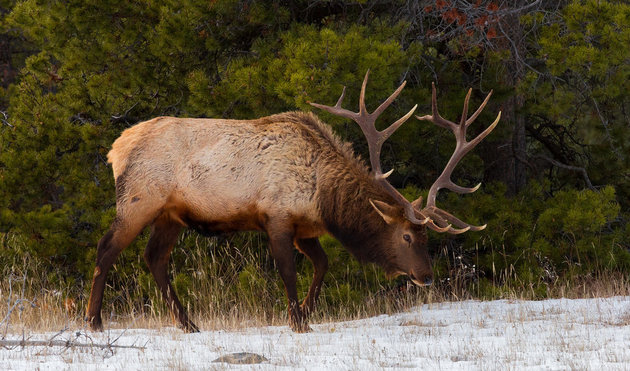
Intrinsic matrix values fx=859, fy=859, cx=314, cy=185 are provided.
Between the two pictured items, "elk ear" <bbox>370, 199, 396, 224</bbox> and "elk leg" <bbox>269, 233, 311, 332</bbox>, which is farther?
"elk ear" <bbox>370, 199, 396, 224</bbox>

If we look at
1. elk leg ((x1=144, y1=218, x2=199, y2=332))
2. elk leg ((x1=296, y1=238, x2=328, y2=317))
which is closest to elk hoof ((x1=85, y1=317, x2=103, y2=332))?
elk leg ((x1=144, y1=218, x2=199, y2=332))

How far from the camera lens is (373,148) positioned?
738 centimetres

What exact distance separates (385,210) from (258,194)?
1104mm

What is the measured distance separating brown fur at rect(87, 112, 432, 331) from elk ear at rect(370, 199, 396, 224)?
0.05ft

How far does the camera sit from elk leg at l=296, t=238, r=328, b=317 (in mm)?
7642

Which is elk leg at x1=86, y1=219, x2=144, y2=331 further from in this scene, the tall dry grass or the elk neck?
the elk neck

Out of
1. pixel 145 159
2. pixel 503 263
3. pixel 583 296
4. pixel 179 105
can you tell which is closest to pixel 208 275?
pixel 179 105

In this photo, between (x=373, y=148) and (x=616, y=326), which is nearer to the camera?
(x=616, y=326)

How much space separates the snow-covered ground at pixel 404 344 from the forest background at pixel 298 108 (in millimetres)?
1350

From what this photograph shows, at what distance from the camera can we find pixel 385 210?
7.41 metres

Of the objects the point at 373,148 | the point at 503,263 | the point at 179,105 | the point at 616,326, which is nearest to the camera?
the point at 616,326

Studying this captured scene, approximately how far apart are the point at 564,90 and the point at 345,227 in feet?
13.5

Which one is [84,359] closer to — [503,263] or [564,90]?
[503,263]

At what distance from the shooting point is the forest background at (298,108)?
29.8 ft
